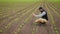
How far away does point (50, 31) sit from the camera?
3414mm

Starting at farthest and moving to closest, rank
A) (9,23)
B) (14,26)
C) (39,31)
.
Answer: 1. (9,23)
2. (14,26)
3. (39,31)

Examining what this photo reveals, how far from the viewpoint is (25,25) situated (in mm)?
3793

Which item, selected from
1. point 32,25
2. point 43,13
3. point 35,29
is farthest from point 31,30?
point 43,13

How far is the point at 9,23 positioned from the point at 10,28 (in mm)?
407

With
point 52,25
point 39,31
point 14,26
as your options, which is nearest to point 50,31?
point 39,31

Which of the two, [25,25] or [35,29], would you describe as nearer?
[35,29]

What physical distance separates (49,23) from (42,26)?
35 cm

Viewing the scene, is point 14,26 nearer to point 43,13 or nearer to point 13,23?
point 13,23

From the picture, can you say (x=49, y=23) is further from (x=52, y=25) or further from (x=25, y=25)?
(x=25, y=25)

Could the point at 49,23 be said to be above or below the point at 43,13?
below

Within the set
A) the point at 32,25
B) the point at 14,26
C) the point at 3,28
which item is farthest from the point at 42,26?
the point at 3,28

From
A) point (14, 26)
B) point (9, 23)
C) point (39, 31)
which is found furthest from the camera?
point (9, 23)

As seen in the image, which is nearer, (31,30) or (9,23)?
(31,30)

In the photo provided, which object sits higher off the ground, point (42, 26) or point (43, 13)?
point (43, 13)
